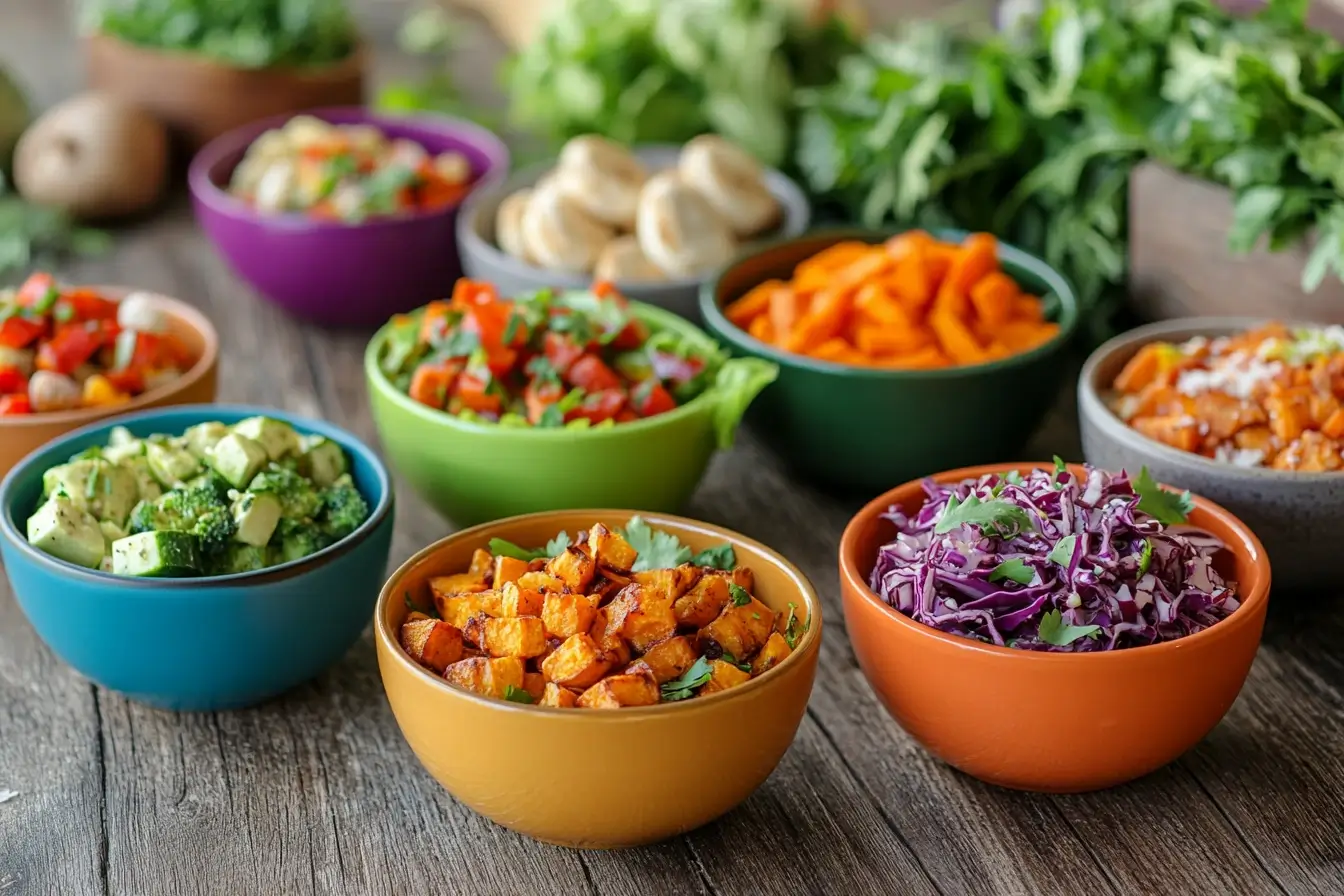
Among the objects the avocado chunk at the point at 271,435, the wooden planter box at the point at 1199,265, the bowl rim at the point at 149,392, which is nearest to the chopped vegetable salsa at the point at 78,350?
the bowl rim at the point at 149,392

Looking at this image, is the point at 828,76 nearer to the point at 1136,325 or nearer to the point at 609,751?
the point at 1136,325

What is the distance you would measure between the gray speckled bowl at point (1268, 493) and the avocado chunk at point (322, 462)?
117cm

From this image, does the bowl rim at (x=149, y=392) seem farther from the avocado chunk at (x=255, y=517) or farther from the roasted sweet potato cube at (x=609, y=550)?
the roasted sweet potato cube at (x=609, y=550)

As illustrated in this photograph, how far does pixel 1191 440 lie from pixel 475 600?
1.12 m

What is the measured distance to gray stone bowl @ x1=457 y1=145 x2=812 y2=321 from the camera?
2.92 meters

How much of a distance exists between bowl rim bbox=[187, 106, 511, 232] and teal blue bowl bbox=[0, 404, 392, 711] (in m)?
1.19

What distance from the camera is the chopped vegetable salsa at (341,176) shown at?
3340mm

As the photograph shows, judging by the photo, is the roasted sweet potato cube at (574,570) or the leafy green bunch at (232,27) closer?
the roasted sweet potato cube at (574,570)

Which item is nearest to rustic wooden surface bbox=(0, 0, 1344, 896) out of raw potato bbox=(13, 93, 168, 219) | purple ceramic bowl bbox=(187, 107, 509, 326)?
purple ceramic bowl bbox=(187, 107, 509, 326)

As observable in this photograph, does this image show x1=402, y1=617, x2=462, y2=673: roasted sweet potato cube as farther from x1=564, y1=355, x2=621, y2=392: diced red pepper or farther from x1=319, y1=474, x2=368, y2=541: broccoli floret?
x1=564, y1=355, x2=621, y2=392: diced red pepper

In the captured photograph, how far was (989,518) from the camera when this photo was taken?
192 centimetres

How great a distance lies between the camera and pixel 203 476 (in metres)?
2.18

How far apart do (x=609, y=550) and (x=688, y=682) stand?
0.81 feet

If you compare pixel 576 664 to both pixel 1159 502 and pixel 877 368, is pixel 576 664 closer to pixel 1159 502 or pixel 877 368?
pixel 1159 502
